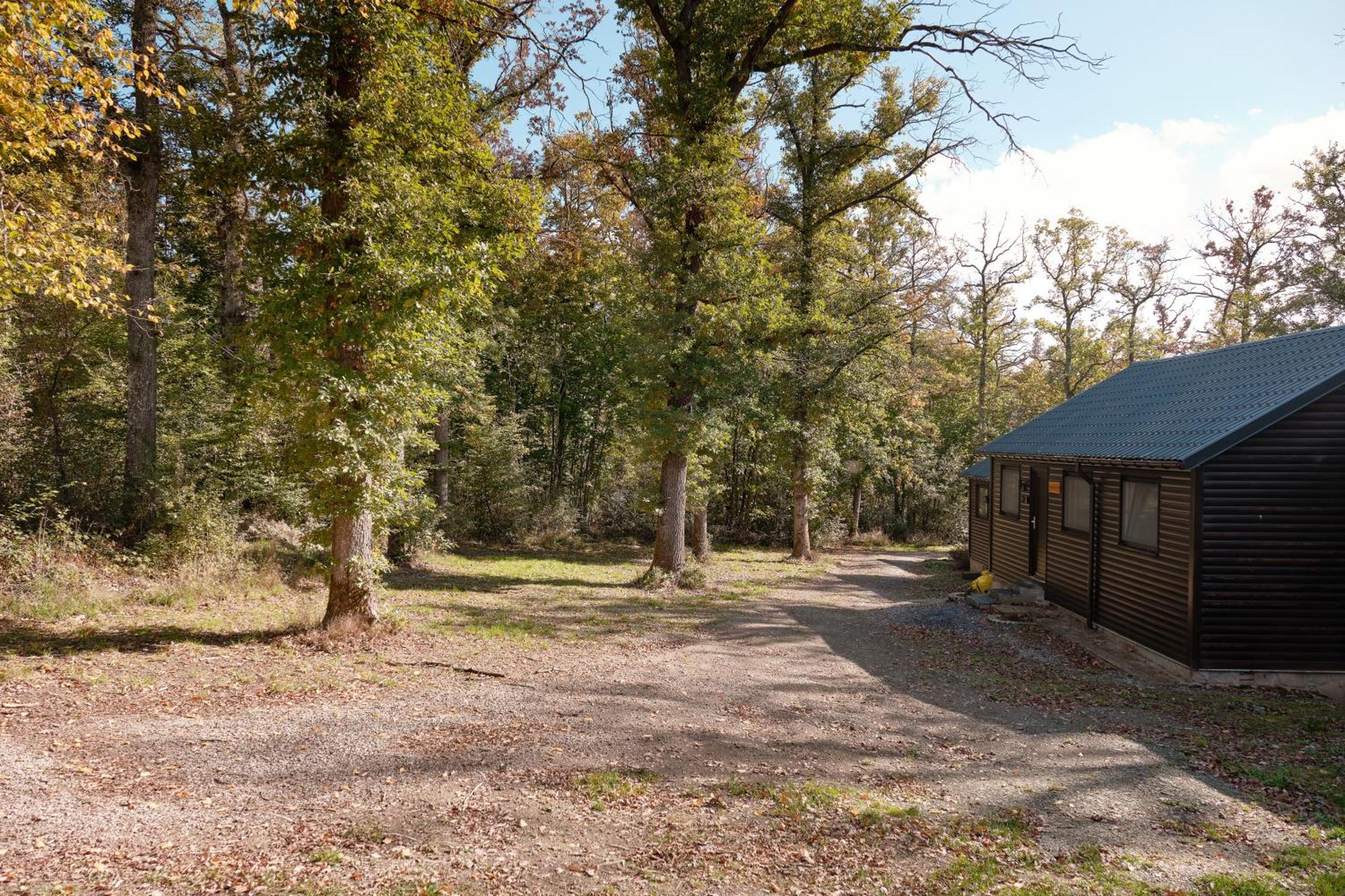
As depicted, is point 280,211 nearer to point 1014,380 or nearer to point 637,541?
point 637,541

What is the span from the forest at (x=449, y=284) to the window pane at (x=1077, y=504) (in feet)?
23.0

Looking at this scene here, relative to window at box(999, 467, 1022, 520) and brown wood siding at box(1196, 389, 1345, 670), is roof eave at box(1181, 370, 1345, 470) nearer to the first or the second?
brown wood siding at box(1196, 389, 1345, 670)

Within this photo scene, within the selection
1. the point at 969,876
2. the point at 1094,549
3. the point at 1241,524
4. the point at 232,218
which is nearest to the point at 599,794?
the point at 969,876

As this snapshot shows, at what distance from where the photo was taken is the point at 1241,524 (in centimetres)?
929

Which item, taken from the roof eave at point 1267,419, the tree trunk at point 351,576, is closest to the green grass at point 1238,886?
the roof eave at point 1267,419

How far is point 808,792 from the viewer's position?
18.3 feet

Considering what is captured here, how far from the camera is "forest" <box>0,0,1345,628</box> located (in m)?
8.77

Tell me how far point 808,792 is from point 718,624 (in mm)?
6832

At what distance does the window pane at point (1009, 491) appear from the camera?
16.3 m

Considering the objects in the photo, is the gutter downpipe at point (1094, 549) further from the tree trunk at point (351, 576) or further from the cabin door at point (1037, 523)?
the tree trunk at point (351, 576)

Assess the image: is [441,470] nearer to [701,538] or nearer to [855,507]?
[701,538]

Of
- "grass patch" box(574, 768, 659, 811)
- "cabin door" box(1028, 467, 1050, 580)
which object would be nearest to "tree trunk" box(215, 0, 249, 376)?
"grass patch" box(574, 768, 659, 811)

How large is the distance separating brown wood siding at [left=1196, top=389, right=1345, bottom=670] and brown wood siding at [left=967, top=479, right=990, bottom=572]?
8.97 metres

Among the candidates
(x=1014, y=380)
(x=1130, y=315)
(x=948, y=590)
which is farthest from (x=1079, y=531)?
(x=1014, y=380)
